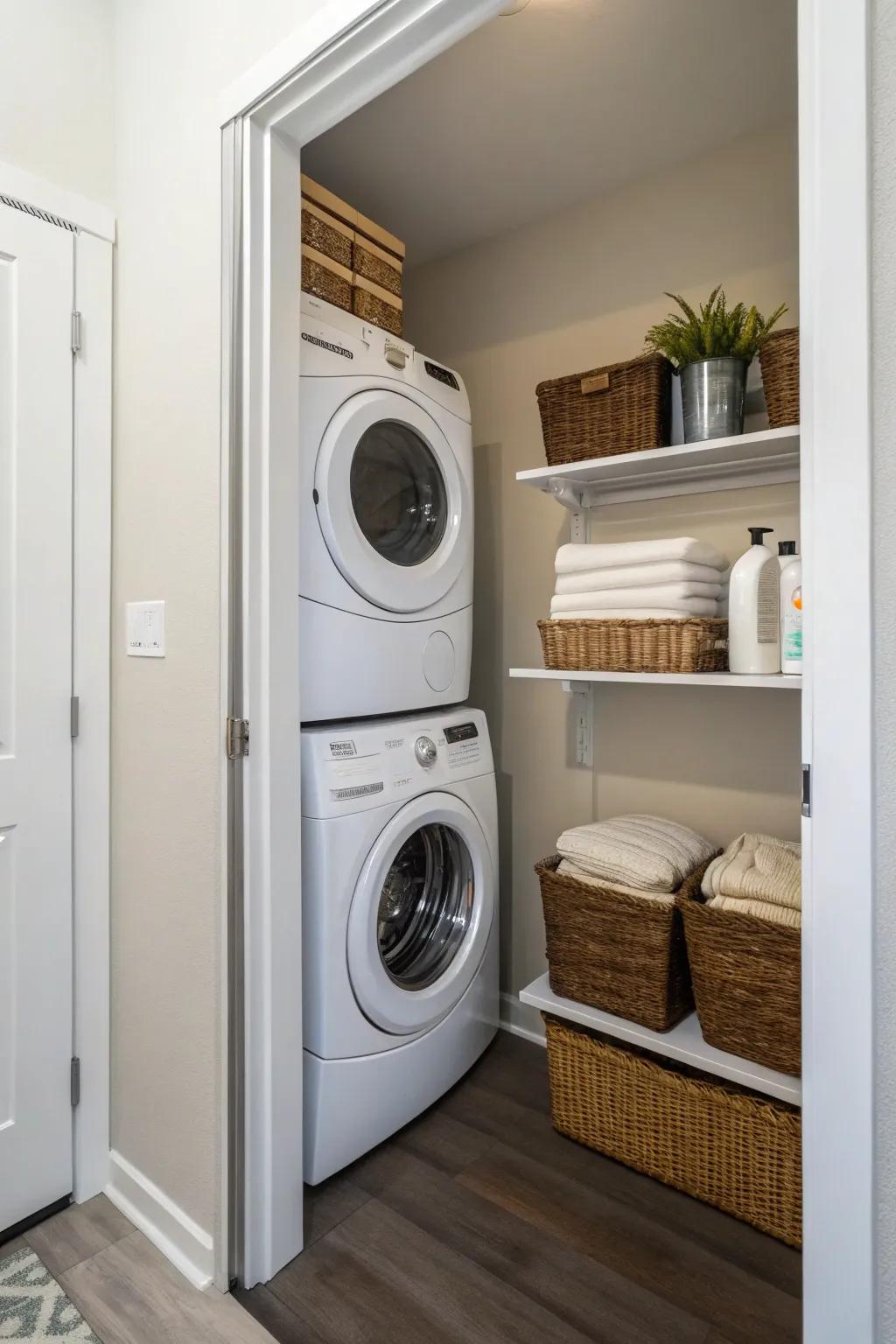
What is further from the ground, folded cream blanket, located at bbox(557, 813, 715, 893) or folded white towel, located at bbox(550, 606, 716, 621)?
folded white towel, located at bbox(550, 606, 716, 621)

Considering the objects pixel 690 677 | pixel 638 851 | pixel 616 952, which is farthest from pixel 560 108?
pixel 616 952

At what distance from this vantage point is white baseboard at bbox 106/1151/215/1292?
1403mm

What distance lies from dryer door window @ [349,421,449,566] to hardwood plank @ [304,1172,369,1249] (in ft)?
4.63

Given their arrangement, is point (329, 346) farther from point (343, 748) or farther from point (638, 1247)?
point (638, 1247)

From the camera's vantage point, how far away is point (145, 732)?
157 cm

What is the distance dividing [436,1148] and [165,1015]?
74cm

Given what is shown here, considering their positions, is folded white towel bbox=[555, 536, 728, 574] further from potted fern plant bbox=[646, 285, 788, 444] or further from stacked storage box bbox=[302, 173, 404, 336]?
stacked storage box bbox=[302, 173, 404, 336]

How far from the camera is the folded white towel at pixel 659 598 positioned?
1.62 m

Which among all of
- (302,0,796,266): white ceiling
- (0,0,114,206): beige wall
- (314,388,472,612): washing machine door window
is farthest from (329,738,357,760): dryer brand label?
(302,0,796,266): white ceiling

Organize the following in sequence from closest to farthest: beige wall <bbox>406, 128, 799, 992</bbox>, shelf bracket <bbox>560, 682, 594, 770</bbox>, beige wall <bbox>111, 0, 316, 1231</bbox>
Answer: beige wall <bbox>111, 0, 316, 1231</bbox>
beige wall <bbox>406, 128, 799, 992</bbox>
shelf bracket <bbox>560, 682, 594, 770</bbox>

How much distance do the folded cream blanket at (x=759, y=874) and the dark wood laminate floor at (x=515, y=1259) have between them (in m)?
0.69

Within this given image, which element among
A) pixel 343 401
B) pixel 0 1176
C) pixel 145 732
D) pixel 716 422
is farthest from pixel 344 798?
pixel 716 422

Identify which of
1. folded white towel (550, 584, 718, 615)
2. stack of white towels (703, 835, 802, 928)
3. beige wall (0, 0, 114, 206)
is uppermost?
beige wall (0, 0, 114, 206)

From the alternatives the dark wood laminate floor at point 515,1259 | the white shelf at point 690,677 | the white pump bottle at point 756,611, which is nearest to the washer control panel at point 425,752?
the white shelf at point 690,677
